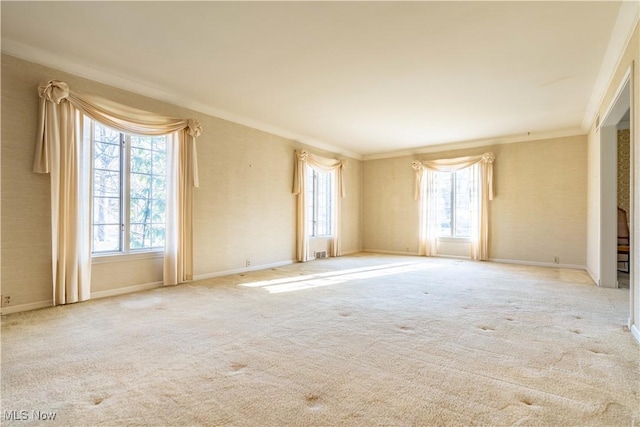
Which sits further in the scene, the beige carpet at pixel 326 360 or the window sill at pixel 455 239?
the window sill at pixel 455 239

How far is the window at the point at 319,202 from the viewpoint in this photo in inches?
301

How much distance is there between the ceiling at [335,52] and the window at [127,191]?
2.56 feet

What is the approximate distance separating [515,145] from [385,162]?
124 inches

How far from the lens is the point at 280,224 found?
6609mm

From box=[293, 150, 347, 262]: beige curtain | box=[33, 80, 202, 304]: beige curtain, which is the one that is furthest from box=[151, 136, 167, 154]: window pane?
box=[293, 150, 347, 262]: beige curtain

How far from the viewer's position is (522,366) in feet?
7.11

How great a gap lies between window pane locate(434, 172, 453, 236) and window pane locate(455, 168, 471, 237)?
0.61 feet

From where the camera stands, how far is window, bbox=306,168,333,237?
7.64 meters

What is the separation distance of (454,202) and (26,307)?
8.08 metres

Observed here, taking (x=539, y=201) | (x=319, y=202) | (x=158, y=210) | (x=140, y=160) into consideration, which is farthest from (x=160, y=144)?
(x=539, y=201)

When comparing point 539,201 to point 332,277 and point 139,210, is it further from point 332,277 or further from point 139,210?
point 139,210

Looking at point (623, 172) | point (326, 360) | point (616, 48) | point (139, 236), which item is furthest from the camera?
point (623, 172)

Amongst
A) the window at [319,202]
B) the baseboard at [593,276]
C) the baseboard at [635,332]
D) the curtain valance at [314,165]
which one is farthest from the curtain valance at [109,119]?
the baseboard at [593,276]
